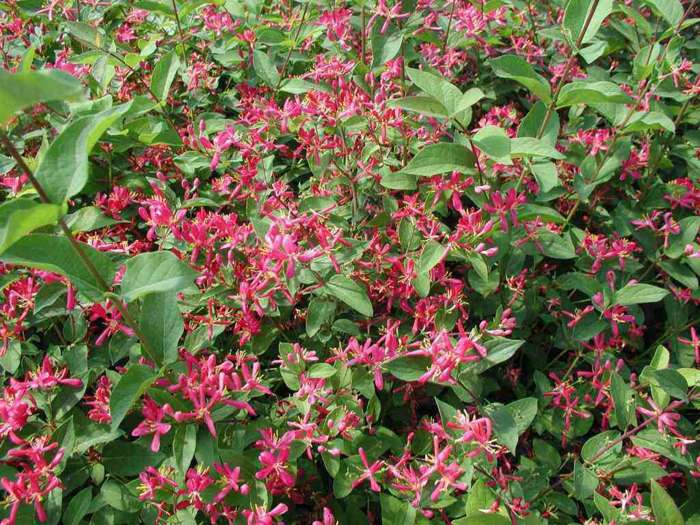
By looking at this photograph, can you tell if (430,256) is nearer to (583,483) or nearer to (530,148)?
(530,148)

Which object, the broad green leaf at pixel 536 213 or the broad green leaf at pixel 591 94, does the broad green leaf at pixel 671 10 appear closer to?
the broad green leaf at pixel 591 94

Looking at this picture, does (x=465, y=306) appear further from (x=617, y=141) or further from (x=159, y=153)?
(x=159, y=153)

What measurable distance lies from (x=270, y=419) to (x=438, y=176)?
31.8 inches

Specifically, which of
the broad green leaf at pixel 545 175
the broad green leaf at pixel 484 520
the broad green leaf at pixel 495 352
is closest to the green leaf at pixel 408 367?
the broad green leaf at pixel 495 352

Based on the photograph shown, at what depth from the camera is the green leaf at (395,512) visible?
4.25ft

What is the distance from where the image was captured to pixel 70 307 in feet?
4.30

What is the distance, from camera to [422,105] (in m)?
1.38

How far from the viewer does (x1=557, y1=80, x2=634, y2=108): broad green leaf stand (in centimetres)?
133

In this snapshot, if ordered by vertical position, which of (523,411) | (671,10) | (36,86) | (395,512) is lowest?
(395,512)

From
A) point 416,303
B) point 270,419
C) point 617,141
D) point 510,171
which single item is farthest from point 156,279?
point 617,141

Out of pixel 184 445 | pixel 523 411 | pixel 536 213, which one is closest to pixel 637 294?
pixel 536 213

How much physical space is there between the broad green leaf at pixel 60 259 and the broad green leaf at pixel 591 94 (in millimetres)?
1072

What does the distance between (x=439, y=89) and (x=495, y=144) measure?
203 mm

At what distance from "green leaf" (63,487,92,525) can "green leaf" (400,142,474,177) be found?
39.0 inches
